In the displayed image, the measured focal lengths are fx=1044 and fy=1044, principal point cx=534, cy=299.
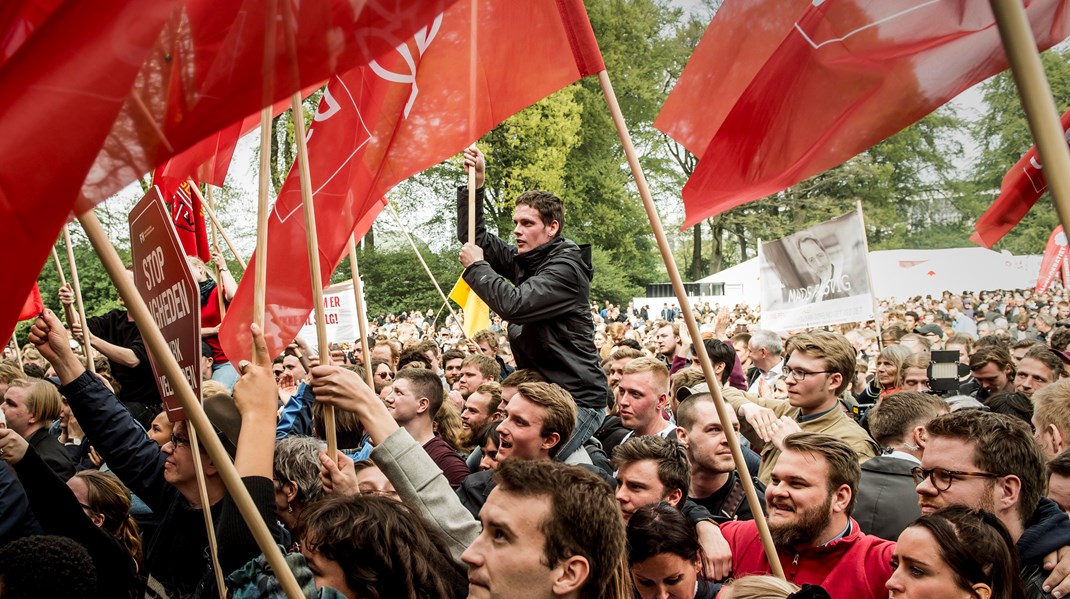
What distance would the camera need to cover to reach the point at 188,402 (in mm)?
2291

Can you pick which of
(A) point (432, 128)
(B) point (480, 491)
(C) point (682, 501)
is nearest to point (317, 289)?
(A) point (432, 128)

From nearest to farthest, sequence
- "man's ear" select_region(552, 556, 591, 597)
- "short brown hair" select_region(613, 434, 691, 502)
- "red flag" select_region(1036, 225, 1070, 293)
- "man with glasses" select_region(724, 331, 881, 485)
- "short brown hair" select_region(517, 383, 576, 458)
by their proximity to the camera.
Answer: "man's ear" select_region(552, 556, 591, 597) < "short brown hair" select_region(613, 434, 691, 502) < "short brown hair" select_region(517, 383, 576, 458) < "man with glasses" select_region(724, 331, 881, 485) < "red flag" select_region(1036, 225, 1070, 293)

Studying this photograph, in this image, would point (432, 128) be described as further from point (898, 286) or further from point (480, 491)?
point (898, 286)

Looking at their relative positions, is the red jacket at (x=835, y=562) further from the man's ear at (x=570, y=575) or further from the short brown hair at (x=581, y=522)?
the man's ear at (x=570, y=575)

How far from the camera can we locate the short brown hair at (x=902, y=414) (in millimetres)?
4863

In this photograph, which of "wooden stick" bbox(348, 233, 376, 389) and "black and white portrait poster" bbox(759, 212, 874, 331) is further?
"black and white portrait poster" bbox(759, 212, 874, 331)

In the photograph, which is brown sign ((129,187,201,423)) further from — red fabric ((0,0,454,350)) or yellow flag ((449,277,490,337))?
yellow flag ((449,277,490,337))

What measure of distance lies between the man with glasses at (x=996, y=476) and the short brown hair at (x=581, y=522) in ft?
4.64

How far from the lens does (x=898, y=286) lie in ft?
104

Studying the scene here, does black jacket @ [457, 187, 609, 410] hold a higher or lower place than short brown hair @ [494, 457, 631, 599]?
higher

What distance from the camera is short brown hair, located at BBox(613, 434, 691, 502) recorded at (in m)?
4.21

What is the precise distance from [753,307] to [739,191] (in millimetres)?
28929

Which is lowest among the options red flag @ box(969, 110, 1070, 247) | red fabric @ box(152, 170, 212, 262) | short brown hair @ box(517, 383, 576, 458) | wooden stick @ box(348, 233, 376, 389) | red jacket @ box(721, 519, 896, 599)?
red jacket @ box(721, 519, 896, 599)

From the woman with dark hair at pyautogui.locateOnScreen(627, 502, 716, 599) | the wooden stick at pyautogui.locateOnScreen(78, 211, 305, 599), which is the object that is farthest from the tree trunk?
the wooden stick at pyautogui.locateOnScreen(78, 211, 305, 599)
